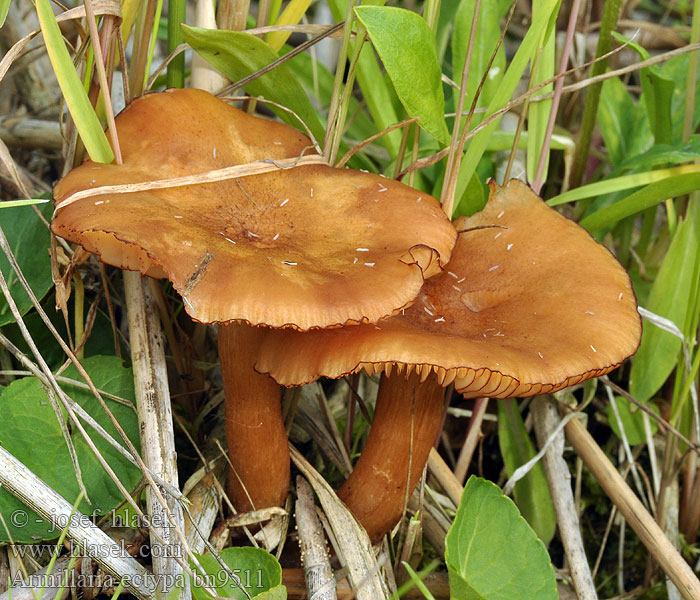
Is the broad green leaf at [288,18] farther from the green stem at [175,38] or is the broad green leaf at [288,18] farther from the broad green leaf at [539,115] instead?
the broad green leaf at [539,115]

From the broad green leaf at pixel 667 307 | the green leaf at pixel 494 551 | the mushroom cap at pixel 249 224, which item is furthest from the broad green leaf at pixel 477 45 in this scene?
the green leaf at pixel 494 551

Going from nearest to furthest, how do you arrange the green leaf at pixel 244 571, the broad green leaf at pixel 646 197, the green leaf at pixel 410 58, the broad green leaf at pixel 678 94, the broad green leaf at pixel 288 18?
the green leaf at pixel 244 571 → the green leaf at pixel 410 58 → the broad green leaf at pixel 646 197 → the broad green leaf at pixel 288 18 → the broad green leaf at pixel 678 94

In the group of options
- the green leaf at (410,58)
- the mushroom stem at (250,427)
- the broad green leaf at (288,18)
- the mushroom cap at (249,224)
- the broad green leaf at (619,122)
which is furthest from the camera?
the broad green leaf at (619,122)

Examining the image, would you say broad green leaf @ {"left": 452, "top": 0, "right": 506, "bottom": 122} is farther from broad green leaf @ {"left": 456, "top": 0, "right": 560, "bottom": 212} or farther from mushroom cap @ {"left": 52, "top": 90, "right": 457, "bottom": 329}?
mushroom cap @ {"left": 52, "top": 90, "right": 457, "bottom": 329}

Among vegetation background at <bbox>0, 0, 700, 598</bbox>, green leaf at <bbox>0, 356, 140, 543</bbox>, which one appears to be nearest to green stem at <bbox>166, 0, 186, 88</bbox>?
vegetation background at <bbox>0, 0, 700, 598</bbox>

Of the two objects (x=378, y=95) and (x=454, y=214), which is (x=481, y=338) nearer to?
(x=454, y=214)

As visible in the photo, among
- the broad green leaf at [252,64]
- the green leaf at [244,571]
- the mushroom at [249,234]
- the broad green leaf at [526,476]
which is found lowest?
the broad green leaf at [526,476]
